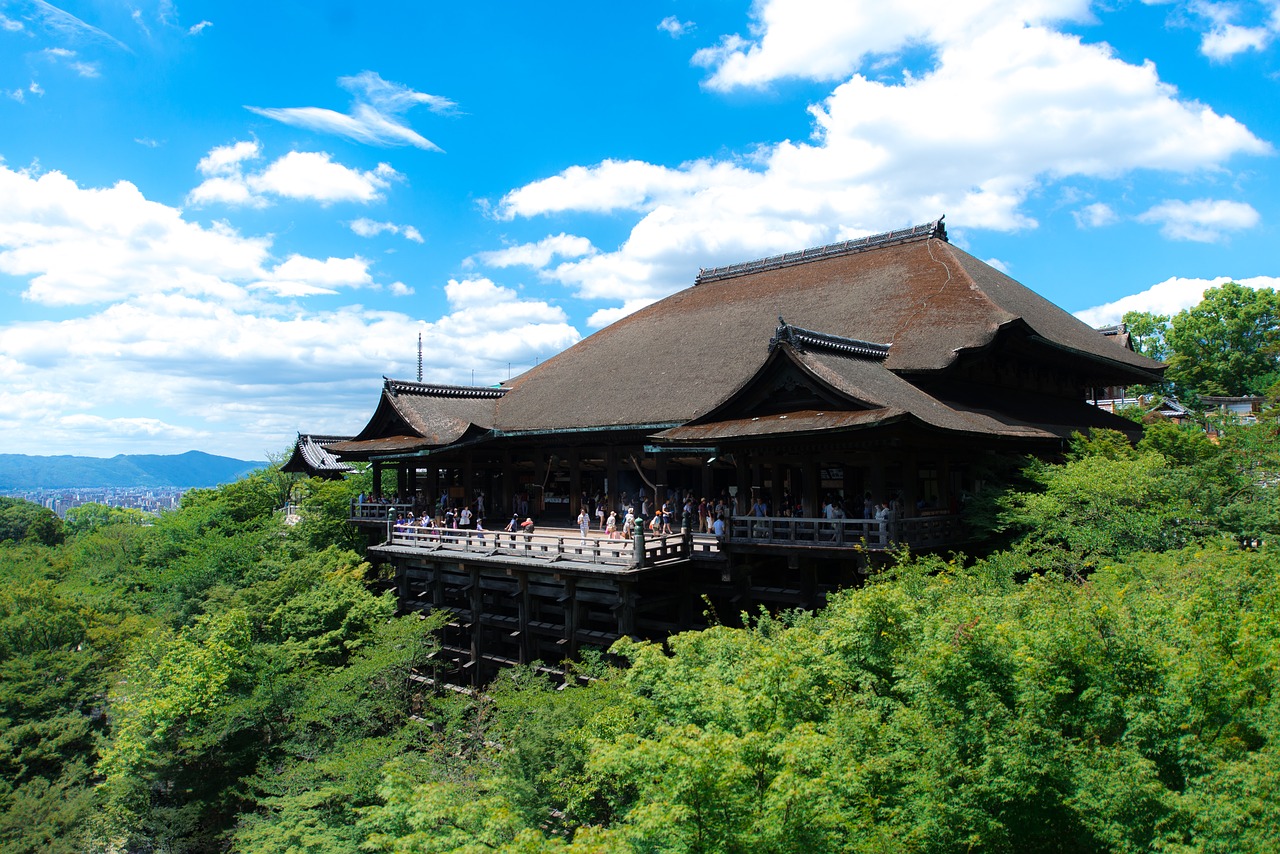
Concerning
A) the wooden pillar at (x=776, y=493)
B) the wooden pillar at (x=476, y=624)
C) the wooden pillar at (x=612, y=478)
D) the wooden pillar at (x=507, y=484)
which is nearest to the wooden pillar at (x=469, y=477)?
the wooden pillar at (x=507, y=484)

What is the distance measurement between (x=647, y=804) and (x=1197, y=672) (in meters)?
6.48

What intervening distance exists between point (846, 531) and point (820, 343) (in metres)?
4.78

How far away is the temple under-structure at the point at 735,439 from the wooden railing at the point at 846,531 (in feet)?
0.25

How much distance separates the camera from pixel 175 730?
63.0ft

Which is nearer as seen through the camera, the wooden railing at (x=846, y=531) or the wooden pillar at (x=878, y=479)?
the wooden railing at (x=846, y=531)

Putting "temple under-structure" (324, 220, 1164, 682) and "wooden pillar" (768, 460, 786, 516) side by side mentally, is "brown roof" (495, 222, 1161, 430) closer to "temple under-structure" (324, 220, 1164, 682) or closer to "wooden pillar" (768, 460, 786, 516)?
"temple under-structure" (324, 220, 1164, 682)

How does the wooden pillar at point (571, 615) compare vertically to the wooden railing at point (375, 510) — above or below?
below

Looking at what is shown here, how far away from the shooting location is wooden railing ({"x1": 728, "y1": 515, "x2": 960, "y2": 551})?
16.9 metres

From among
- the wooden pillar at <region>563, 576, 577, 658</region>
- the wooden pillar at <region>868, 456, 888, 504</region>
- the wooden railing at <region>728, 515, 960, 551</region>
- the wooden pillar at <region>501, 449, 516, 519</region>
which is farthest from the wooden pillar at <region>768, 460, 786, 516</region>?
the wooden pillar at <region>501, 449, 516, 519</region>

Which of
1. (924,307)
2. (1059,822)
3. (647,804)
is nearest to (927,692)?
(1059,822)

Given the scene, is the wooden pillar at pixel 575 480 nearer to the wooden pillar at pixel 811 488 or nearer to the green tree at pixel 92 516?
the wooden pillar at pixel 811 488

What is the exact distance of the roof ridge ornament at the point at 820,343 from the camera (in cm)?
1889

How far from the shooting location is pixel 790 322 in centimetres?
2775

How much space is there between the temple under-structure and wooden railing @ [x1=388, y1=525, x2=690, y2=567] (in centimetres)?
8
